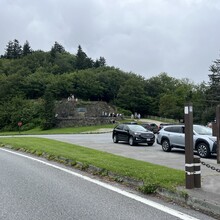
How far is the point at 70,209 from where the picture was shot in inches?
250

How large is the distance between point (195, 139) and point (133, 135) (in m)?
6.81

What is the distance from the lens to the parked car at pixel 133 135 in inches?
931

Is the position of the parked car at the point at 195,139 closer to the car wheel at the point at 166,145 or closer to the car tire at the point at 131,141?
the car wheel at the point at 166,145

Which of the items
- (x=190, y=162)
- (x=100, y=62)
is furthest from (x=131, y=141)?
(x=100, y=62)

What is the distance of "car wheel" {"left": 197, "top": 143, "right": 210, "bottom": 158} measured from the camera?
16.8 metres

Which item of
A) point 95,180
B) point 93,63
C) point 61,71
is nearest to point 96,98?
point 61,71

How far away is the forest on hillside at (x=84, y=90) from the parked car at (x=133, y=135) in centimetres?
5364

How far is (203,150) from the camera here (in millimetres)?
17047

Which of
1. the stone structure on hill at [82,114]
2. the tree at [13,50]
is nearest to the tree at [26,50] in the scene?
the tree at [13,50]

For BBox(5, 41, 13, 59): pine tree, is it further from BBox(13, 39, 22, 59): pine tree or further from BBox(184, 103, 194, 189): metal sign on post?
BBox(184, 103, 194, 189): metal sign on post

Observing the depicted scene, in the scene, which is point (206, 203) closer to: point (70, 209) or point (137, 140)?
point (70, 209)

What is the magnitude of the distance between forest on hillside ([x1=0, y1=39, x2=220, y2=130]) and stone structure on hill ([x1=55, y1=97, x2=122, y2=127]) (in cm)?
445

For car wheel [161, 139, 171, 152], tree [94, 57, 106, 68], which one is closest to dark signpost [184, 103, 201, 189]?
car wheel [161, 139, 171, 152]

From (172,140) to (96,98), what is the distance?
108941 mm
